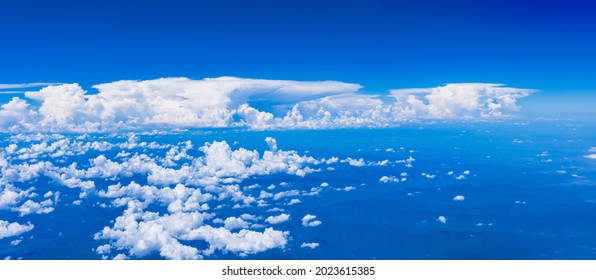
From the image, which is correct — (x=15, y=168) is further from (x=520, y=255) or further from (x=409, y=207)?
(x=520, y=255)

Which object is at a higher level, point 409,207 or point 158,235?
point 158,235

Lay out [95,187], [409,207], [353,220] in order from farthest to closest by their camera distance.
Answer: [95,187], [409,207], [353,220]

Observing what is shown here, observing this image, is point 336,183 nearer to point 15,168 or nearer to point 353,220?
point 353,220

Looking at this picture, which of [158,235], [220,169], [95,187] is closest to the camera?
[158,235]

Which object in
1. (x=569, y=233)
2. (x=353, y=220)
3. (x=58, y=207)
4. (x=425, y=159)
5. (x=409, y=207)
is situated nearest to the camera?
(x=569, y=233)

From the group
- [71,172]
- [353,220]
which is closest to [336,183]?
[353,220]

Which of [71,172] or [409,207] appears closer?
[409,207]

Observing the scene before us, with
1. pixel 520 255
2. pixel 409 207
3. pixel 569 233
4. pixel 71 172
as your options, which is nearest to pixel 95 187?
pixel 71 172

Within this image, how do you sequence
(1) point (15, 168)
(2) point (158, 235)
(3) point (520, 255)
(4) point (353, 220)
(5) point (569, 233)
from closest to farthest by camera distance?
1. (3) point (520, 255)
2. (2) point (158, 235)
3. (5) point (569, 233)
4. (4) point (353, 220)
5. (1) point (15, 168)

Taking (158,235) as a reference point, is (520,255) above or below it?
below
